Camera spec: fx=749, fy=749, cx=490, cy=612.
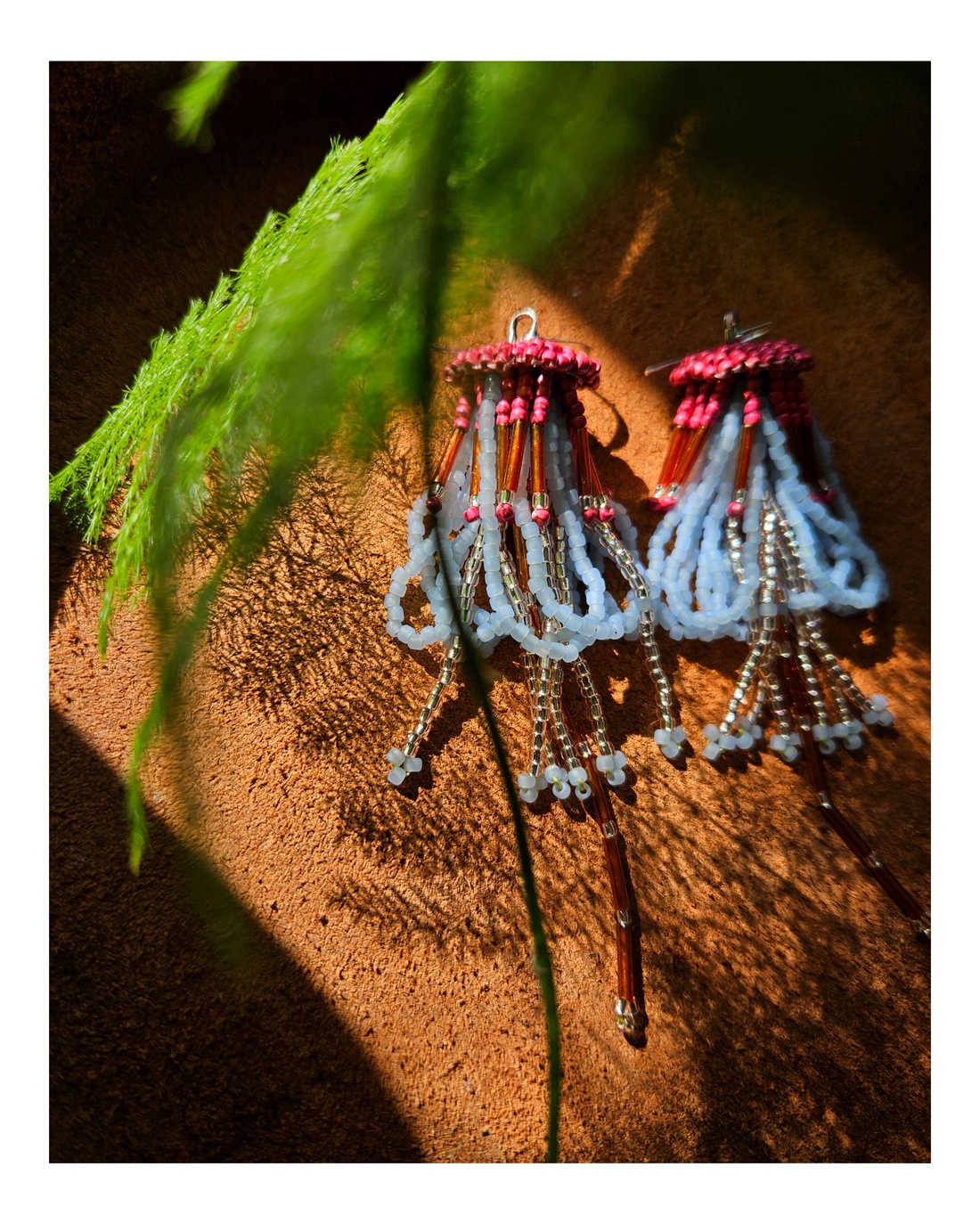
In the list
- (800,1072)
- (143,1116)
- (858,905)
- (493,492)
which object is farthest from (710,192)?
(143,1116)

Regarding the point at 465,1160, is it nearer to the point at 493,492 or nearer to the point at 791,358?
the point at 493,492

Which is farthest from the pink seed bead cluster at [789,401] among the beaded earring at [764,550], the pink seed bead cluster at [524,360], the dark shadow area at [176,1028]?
the dark shadow area at [176,1028]

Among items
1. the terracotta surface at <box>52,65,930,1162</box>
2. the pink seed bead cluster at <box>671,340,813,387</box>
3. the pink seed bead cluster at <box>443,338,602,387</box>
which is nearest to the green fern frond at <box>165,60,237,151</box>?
the terracotta surface at <box>52,65,930,1162</box>

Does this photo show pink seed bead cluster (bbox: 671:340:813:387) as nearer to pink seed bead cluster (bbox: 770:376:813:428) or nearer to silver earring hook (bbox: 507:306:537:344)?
pink seed bead cluster (bbox: 770:376:813:428)

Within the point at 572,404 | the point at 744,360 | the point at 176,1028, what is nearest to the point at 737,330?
the point at 744,360

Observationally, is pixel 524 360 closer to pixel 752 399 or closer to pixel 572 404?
pixel 572 404
